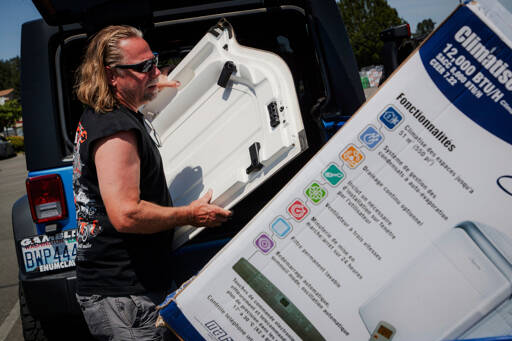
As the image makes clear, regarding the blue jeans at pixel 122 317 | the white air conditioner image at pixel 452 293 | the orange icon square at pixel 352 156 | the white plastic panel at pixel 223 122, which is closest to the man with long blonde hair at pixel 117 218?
the blue jeans at pixel 122 317

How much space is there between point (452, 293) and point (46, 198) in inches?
75.9

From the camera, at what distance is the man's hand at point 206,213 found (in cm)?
168

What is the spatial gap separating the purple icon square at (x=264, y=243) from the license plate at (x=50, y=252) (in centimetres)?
120

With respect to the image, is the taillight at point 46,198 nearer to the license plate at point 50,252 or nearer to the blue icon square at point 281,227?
the license plate at point 50,252

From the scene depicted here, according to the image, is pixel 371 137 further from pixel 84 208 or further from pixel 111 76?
pixel 84 208

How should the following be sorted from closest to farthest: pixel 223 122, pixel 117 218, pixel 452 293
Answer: pixel 452 293
pixel 117 218
pixel 223 122

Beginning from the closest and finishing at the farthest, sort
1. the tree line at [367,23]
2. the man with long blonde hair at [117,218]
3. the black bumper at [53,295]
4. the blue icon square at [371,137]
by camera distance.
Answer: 1. the blue icon square at [371,137]
2. the man with long blonde hair at [117,218]
3. the black bumper at [53,295]
4. the tree line at [367,23]

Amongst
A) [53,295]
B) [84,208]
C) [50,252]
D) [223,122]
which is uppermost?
[223,122]

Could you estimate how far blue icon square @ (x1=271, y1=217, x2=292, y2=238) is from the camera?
4.57 feet

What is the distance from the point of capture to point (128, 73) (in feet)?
5.37

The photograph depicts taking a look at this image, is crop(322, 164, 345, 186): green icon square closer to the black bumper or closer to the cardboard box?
the cardboard box

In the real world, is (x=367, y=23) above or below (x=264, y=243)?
above

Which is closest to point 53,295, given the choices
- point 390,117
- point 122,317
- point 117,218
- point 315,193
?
point 122,317

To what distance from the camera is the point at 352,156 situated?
4.33 ft
